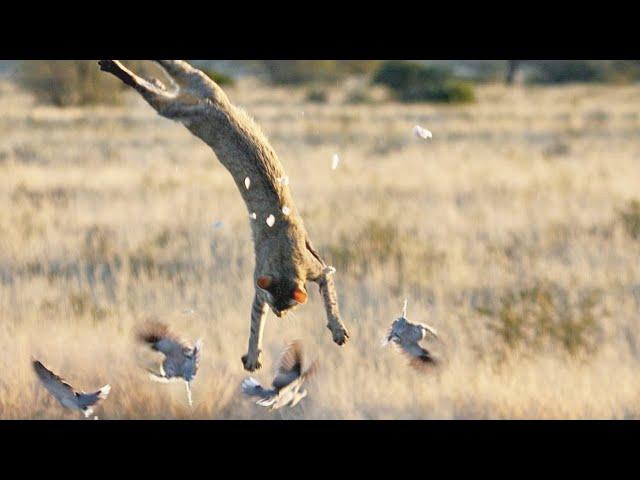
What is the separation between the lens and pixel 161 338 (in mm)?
4887

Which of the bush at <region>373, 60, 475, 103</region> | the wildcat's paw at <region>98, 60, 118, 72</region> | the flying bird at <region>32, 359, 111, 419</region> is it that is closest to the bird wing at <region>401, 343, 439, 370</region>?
the flying bird at <region>32, 359, 111, 419</region>

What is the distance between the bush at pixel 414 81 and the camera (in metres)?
36.6

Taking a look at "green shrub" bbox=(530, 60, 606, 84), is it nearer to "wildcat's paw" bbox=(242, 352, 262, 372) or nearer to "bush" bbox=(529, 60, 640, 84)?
"bush" bbox=(529, 60, 640, 84)

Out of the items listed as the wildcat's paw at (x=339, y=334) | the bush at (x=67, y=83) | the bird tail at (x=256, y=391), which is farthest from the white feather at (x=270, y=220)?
the bush at (x=67, y=83)

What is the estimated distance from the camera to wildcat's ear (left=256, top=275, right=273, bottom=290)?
143 inches

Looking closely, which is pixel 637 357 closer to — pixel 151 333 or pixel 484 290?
pixel 484 290

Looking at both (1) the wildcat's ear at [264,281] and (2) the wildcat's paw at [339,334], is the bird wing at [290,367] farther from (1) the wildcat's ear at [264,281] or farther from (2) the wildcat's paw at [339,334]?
(1) the wildcat's ear at [264,281]

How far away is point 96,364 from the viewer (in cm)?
623

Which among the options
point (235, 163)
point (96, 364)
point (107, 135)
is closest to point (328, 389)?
point (96, 364)

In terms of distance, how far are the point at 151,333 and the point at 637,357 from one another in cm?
351

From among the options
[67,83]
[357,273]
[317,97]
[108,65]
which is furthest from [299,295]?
[317,97]

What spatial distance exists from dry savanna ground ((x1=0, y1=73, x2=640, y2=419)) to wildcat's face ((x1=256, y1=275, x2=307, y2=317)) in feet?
6.97

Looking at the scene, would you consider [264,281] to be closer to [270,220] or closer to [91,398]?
[270,220]

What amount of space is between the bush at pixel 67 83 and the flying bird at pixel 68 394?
2585 cm
